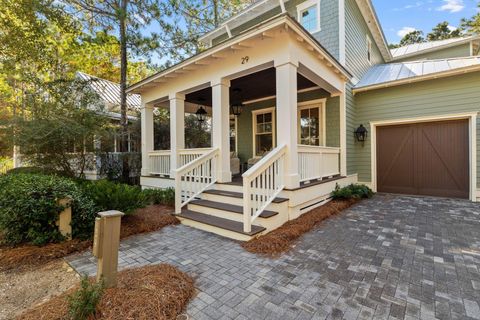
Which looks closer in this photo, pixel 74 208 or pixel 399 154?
pixel 74 208

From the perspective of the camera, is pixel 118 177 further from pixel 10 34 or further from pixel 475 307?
pixel 475 307

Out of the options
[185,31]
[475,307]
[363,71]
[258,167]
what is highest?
[185,31]

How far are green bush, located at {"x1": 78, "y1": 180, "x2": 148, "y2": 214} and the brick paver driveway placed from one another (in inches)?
26.8

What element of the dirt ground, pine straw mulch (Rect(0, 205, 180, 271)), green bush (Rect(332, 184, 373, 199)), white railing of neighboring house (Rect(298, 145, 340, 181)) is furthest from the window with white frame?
the dirt ground

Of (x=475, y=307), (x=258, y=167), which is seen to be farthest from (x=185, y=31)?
(x=475, y=307)

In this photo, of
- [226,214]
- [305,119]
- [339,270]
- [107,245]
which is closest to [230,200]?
[226,214]

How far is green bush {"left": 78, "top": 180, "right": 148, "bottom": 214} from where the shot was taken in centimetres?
396

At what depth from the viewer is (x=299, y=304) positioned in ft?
6.77

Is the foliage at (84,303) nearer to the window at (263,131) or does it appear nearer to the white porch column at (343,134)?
the white porch column at (343,134)

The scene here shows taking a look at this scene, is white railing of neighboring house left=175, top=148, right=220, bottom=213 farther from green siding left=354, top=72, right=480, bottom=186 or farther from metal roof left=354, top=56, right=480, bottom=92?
metal roof left=354, top=56, right=480, bottom=92

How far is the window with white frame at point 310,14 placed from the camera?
739 centimetres

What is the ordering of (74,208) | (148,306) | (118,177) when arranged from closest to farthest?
(148,306)
(74,208)
(118,177)

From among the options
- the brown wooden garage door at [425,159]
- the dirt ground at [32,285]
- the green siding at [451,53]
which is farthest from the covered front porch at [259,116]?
the green siding at [451,53]

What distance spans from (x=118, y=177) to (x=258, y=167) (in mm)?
6754
